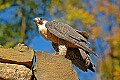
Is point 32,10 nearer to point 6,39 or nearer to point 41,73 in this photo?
point 6,39

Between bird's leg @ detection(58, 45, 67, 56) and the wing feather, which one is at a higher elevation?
the wing feather

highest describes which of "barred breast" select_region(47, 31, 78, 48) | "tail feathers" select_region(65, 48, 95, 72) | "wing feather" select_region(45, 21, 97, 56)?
"wing feather" select_region(45, 21, 97, 56)

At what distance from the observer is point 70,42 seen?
4.22 m

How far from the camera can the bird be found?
Answer: 13.8 ft

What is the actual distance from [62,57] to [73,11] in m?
9.35

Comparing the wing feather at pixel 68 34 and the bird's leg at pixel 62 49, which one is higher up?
the wing feather at pixel 68 34

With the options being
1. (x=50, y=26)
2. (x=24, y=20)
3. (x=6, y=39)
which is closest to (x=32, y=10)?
(x=24, y=20)

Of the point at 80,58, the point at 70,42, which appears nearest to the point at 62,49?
the point at 70,42

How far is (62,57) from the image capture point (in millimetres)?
3979

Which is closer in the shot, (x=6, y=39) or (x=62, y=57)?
(x=62, y=57)

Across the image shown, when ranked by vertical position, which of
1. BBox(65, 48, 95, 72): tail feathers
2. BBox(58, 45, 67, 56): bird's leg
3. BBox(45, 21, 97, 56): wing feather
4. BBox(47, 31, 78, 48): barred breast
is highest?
BBox(45, 21, 97, 56): wing feather

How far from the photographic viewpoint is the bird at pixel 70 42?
13.8 feet

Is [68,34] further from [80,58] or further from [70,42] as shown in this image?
[80,58]

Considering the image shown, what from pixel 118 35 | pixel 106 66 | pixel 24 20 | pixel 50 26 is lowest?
pixel 106 66
